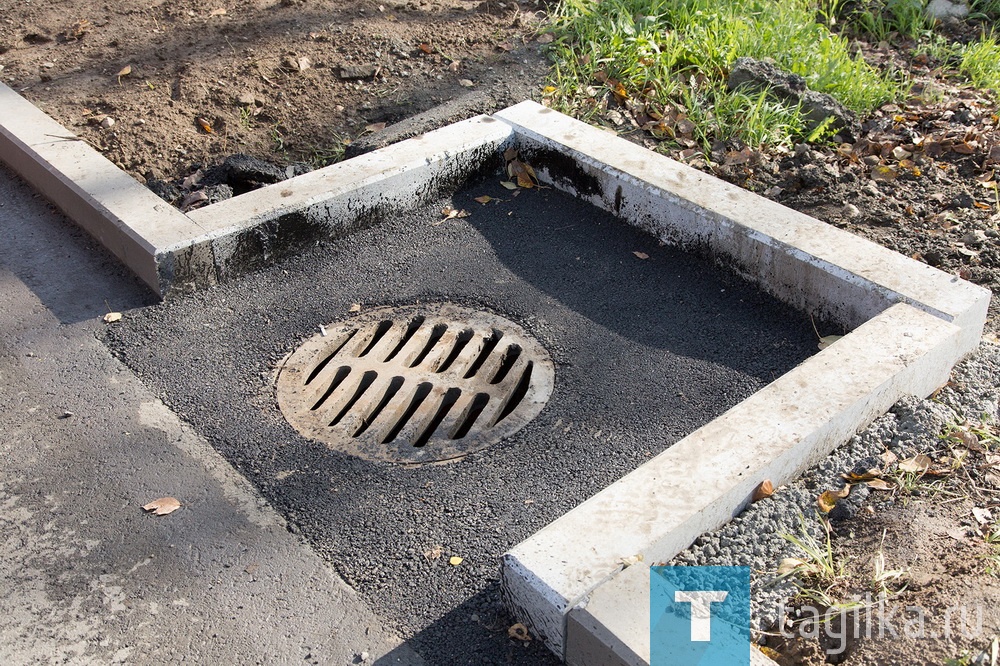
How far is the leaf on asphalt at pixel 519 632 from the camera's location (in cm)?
210

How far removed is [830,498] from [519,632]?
3.00ft

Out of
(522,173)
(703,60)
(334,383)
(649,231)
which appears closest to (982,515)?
(649,231)

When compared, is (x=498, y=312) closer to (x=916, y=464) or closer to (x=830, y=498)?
(x=830, y=498)

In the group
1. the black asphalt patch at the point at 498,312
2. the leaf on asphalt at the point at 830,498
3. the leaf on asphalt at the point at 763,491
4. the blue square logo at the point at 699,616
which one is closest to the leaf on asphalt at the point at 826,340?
the black asphalt patch at the point at 498,312

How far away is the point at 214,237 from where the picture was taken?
3.25 meters

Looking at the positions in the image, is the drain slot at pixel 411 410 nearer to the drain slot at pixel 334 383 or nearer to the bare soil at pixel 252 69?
the drain slot at pixel 334 383

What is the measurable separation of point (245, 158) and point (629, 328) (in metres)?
1.87

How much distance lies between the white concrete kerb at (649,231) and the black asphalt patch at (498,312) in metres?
0.11

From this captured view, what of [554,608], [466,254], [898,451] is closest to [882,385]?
[898,451]

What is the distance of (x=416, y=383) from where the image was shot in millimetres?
2906

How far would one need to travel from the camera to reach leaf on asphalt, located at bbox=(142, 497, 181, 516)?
8.08 ft

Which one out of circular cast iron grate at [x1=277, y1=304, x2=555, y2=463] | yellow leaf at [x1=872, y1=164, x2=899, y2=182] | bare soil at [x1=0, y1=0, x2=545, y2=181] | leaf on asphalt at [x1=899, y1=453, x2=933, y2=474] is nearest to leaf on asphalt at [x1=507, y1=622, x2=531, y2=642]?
circular cast iron grate at [x1=277, y1=304, x2=555, y2=463]

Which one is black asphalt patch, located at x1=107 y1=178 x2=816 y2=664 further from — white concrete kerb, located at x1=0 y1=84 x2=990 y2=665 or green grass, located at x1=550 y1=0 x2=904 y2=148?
green grass, located at x1=550 y1=0 x2=904 y2=148

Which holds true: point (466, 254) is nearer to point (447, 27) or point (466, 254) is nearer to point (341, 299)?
point (341, 299)
